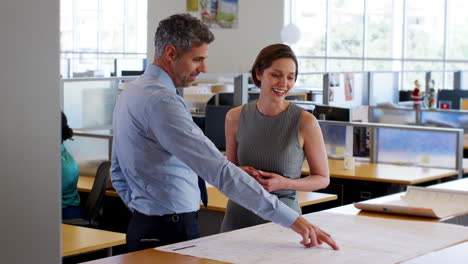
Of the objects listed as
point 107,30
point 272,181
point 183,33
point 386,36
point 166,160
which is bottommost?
point 272,181

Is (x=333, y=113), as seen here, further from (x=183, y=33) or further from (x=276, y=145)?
(x=183, y=33)

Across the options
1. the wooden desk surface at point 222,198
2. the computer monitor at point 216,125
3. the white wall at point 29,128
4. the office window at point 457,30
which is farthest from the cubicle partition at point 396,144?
the office window at point 457,30

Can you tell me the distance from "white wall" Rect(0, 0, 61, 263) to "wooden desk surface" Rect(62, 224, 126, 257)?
2416 mm

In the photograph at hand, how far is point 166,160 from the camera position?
1.97m

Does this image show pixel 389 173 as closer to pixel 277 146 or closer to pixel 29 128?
pixel 277 146

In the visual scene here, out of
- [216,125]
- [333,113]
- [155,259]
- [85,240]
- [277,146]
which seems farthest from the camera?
[216,125]

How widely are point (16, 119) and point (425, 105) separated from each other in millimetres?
8420

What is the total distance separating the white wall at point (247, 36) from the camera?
527 inches

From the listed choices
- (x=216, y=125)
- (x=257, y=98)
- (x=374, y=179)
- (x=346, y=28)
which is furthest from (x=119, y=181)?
(x=346, y=28)

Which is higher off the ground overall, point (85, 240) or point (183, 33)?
point (183, 33)

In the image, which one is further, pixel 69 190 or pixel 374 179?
pixel 374 179

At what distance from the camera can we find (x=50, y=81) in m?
0.65

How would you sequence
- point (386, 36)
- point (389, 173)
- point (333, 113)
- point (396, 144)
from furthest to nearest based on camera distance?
point (386, 36) → point (333, 113) → point (396, 144) → point (389, 173)

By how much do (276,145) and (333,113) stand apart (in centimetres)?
335
